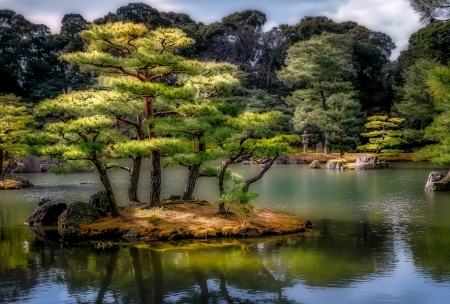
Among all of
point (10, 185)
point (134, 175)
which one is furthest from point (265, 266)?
point (10, 185)

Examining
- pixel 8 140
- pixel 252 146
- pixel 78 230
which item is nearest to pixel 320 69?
pixel 8 140

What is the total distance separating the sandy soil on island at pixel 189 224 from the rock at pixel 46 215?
2073 mm

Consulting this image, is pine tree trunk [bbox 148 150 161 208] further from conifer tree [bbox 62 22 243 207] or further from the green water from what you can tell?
the green water

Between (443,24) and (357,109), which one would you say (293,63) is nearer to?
(357,109)

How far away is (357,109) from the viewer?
33688 millimetres

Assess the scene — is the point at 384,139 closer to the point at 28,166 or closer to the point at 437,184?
the point at 437,184

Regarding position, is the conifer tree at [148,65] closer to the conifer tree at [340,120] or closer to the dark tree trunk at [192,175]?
the dark tree trunk at [192,175]

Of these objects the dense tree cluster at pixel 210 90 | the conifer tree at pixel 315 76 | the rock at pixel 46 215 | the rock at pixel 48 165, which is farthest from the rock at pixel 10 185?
the conifer tree at pixel 315 76

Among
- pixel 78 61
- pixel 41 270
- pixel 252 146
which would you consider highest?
pixel 78 61

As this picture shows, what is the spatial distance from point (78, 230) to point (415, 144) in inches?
1223

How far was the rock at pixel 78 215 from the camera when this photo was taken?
1120 centimetres

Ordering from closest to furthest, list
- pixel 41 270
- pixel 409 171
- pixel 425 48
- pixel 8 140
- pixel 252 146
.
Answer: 1. pixel 41 270
2. pixel 252 146
3. pixel 8 140
4. pixel 409 171
5. pixel 425 48

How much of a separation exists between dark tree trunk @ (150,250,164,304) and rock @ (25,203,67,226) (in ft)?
15.0

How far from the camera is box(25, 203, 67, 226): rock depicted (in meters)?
12.8
